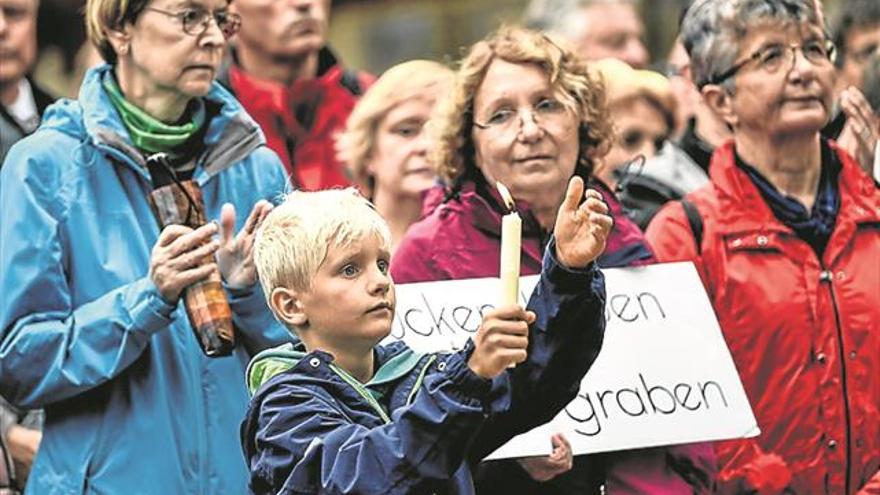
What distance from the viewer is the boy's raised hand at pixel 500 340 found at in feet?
16.2

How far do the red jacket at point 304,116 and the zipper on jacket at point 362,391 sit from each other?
10.5 ft

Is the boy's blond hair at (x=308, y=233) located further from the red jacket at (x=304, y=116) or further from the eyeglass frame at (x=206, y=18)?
the red jacket at (x=304, y=116)

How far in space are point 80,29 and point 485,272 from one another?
11729mm

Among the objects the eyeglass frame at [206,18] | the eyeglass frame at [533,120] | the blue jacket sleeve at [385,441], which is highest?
the eyeglass frame at [206,18]

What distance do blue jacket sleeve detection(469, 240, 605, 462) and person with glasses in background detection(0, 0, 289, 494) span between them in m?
1.05

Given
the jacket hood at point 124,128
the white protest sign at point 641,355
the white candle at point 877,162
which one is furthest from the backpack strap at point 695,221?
the jacket hood at point 124,128

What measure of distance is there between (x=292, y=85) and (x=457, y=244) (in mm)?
2395

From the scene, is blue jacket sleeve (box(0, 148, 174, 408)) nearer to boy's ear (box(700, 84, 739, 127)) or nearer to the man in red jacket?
boy's ear (box(700, 84, 739, 127))

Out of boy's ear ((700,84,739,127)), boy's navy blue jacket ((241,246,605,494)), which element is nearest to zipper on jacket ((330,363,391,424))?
boy's navy blue jacket ((241,246,605,494))

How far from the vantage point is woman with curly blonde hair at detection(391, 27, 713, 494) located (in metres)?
6.53

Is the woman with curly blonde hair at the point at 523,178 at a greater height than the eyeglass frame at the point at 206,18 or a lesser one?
lesser

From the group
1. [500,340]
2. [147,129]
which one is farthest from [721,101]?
[500,340]

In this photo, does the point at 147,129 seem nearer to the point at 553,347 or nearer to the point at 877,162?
the point at 553,347

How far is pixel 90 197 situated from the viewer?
6301 millimetres
